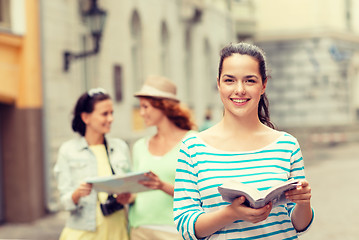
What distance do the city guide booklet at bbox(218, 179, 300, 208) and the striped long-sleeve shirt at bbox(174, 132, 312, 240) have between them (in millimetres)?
154

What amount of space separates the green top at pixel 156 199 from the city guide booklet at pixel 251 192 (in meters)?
1.96

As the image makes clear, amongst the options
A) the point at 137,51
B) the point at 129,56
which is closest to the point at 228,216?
the point at 129,56

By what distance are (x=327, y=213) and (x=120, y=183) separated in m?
7.49

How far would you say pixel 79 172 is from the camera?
15.0 ft

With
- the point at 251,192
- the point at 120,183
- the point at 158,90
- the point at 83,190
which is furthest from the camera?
the point at 158,90

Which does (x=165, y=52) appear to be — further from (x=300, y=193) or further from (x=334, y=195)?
(x=300, y=193)

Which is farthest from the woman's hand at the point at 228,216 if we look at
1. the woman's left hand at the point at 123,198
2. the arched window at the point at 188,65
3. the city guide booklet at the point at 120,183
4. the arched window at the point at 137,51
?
the arched window at the point at 188,65

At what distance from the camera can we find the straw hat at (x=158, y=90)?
475cm

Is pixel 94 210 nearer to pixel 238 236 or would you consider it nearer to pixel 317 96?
pixel 238 236

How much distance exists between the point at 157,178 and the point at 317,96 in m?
26.7

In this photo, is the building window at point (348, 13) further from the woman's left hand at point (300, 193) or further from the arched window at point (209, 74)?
the woman's left hand at point (300, 193)

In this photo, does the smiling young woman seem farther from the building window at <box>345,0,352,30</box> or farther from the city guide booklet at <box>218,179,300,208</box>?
the building window at <box>345,0,352,30</box>

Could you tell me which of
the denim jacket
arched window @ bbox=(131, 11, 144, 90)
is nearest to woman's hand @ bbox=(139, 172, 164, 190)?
the denim jacket

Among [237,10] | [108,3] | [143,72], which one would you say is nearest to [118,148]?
[108,3]
